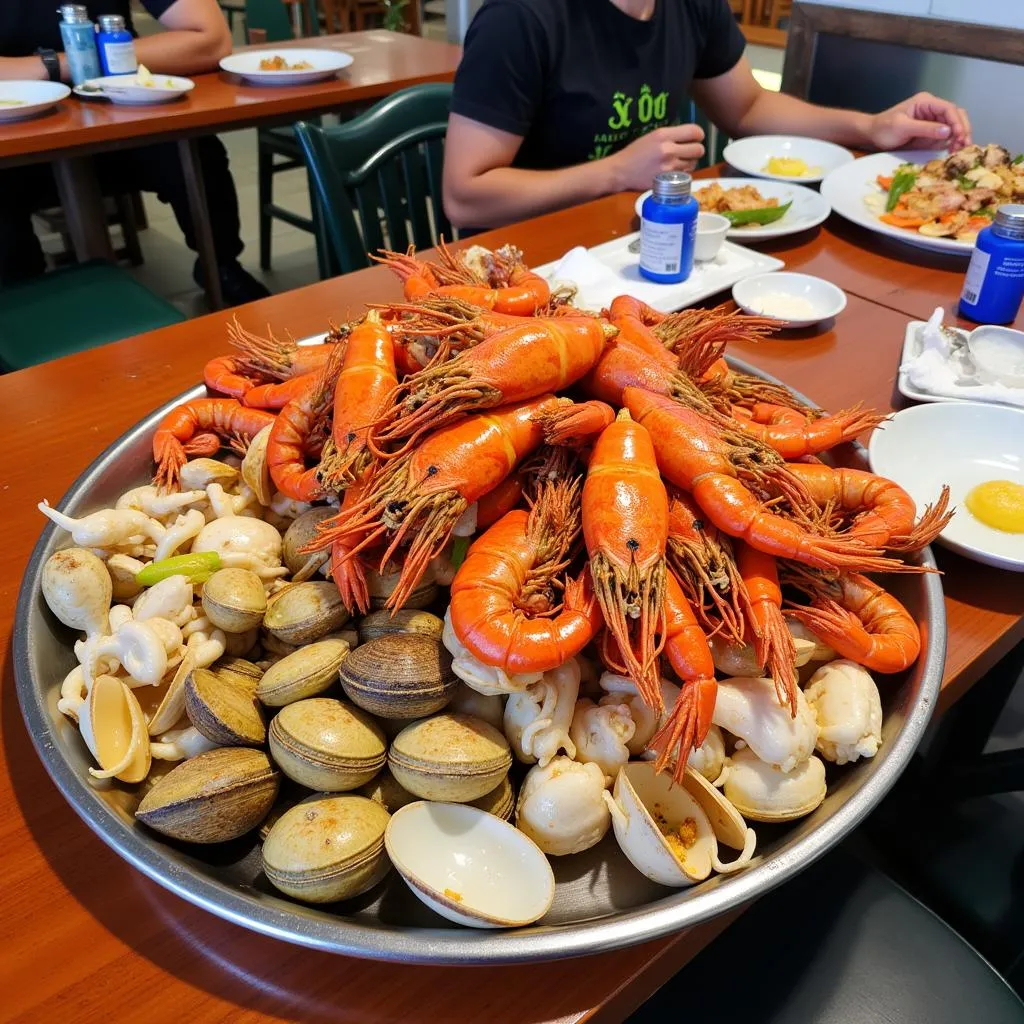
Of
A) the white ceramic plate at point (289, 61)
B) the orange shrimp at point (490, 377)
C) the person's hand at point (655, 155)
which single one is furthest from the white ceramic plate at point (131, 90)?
the orange shrimp at point (490, 377)

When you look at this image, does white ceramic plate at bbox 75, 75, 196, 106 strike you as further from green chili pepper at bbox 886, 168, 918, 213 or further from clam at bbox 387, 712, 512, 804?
clam at bbox 387, 712, 512, 804

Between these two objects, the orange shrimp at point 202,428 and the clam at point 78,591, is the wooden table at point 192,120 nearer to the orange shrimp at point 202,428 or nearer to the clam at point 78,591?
the orange shrimp at point 202,428

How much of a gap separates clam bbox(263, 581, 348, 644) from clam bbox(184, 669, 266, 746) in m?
0.10

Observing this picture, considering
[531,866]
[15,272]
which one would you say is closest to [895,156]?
[531,866]

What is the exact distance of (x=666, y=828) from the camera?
86cm

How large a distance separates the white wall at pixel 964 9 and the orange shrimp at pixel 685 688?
359 cm

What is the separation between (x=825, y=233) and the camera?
2.39 metres

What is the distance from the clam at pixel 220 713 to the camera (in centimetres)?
86

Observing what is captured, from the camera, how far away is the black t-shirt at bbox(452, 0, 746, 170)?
7.98ft

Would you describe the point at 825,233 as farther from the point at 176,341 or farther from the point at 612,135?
the point at 176,341

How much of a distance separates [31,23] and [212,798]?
175 inches

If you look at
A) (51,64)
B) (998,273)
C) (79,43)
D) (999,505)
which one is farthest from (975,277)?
(51,64)

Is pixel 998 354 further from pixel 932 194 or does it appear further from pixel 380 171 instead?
pixel 380 171

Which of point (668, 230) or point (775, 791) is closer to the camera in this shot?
point (775, 791)
